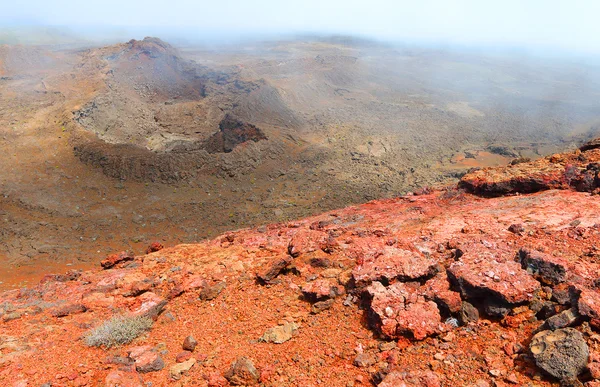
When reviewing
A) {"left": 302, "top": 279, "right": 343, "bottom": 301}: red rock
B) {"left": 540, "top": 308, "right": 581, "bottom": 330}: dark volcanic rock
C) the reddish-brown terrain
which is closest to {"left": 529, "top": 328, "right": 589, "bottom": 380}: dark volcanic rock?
{"left": 540, "top": 308, "right": 581, "bottom": 330}: dark volcanic rock

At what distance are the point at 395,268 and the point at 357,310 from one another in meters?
0.78

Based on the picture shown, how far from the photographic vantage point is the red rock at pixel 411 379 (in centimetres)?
332

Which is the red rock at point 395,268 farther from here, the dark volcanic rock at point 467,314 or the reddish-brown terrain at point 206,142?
the reddish-brown terrain at point 206,142

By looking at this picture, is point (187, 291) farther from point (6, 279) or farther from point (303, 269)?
point (6, 279)

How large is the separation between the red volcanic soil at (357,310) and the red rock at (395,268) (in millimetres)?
19

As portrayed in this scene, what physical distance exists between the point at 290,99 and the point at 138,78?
10997 millimetres

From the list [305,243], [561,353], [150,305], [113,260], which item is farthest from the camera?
[113,260]

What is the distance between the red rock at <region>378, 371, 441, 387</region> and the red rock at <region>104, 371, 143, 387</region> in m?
2.70

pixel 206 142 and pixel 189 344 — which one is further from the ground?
pixel 189 344

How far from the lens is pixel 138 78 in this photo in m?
25.4

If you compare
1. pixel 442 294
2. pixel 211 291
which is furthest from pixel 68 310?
pixel 442 294

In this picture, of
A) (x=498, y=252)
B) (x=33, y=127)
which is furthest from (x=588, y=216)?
(x=33, y=127)

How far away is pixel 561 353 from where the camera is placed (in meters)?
3.16

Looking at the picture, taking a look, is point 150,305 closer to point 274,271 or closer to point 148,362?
point 148,362
